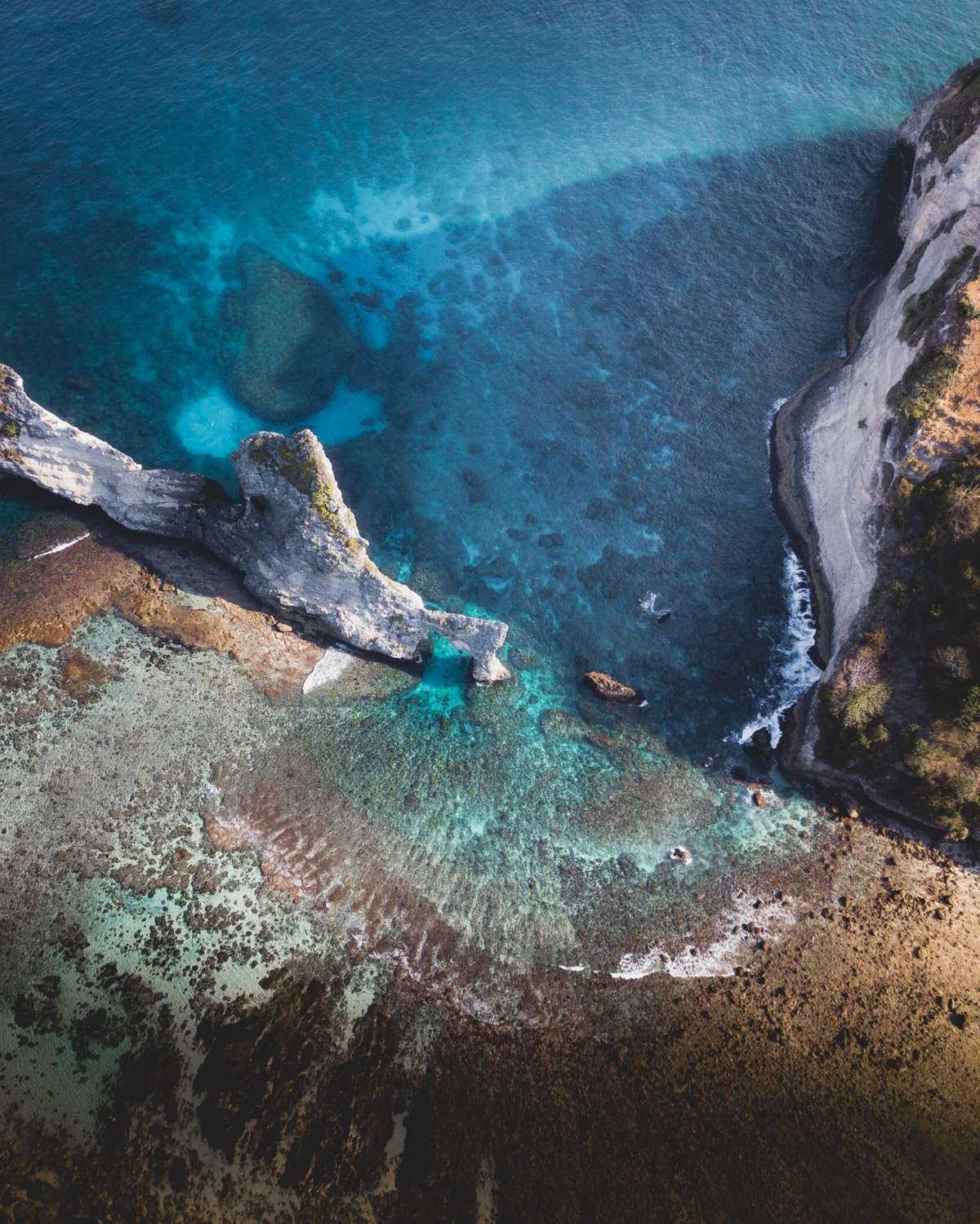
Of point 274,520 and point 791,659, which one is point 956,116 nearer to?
point 791,659

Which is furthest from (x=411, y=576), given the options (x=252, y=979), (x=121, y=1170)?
(x=121, y=1170)

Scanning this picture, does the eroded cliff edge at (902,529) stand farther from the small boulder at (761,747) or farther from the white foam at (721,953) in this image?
the white foam at (721,953)

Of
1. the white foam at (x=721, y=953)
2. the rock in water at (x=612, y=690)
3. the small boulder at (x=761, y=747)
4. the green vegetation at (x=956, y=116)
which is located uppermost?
the green vegetation at (x=956, y=116)

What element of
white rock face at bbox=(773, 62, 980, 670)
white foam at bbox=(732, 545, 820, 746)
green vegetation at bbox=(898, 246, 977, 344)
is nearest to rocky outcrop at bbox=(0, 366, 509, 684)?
white foam at bbox=(732, 545, 820, 746)

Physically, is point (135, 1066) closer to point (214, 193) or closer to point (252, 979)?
point (252, 979)

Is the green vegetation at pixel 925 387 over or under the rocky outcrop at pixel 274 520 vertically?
over

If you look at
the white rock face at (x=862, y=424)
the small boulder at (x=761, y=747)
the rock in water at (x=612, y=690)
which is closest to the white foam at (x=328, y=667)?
the rock in water at (x=612, y=690)
